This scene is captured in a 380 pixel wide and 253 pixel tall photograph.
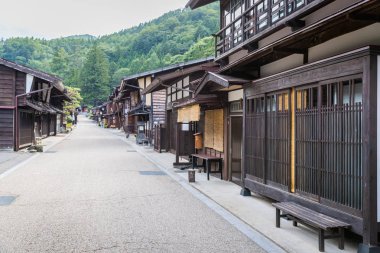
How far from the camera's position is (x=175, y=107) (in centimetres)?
2216

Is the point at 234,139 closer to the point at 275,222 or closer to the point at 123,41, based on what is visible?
the point at 275,222

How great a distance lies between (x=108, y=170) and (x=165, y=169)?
2761mm

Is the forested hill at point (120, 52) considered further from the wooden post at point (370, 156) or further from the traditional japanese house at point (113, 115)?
the wooden post at point (370, 156)

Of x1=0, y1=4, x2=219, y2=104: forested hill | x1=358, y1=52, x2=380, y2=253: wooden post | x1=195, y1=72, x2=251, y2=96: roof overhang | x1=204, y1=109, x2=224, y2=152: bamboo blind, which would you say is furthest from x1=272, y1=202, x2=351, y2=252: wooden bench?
x1=0, y1=4, x2=219, y2=104: forested hill

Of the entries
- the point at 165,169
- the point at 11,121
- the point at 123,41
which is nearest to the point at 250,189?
the point at 165,169

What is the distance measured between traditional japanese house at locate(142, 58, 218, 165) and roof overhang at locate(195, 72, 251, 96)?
2024 millimetres

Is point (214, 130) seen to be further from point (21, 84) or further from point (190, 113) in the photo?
point (21, 84)

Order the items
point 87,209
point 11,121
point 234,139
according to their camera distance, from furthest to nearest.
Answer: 1. point 11,121
2. point 234,139
3. point 87,209

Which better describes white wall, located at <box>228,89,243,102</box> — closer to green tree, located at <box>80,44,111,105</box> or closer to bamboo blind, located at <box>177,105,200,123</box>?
bamboo blind, located at <box>177,105,200,123</box>

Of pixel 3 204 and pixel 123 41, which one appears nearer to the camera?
pixel 3 204

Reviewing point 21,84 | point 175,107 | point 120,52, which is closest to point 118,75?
point 120,52

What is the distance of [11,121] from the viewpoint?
27359 mm

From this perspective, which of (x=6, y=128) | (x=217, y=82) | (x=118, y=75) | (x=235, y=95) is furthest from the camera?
(x=118, y=75)

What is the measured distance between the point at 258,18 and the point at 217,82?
253cm
